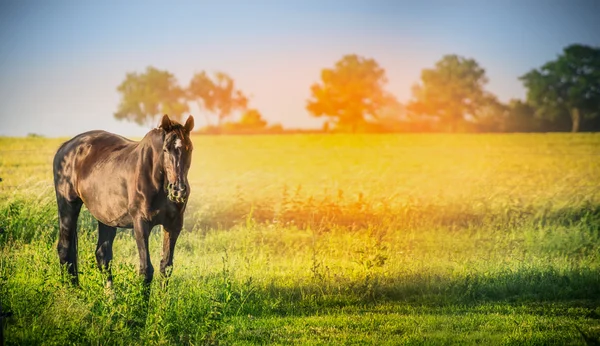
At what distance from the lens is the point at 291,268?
1005cm

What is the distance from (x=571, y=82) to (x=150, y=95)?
16.1 meters

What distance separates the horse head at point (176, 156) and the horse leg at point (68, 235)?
2.55 meters

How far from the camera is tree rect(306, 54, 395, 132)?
67.9ft

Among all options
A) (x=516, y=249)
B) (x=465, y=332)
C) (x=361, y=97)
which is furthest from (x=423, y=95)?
(x=465, y=332)

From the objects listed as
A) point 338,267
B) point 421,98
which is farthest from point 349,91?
point 338,267

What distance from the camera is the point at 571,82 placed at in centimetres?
2483

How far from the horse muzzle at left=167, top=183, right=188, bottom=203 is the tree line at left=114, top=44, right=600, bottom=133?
1281 centimetres

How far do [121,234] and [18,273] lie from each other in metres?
3.30

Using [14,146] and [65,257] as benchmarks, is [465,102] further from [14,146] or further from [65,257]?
[65,257]

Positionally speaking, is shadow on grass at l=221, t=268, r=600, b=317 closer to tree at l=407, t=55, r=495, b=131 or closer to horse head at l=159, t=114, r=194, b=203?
horse head at l=159, t=114, r=194, b=203

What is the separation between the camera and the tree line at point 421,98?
2172 centimetres

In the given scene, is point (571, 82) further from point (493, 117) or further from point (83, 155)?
point (83, 155)

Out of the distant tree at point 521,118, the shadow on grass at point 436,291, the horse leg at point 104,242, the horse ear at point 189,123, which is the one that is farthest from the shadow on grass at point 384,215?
the distant tree at point 521,118

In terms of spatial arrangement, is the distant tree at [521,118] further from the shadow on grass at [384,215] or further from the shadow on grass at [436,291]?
the shadow on grass at [436,291]
